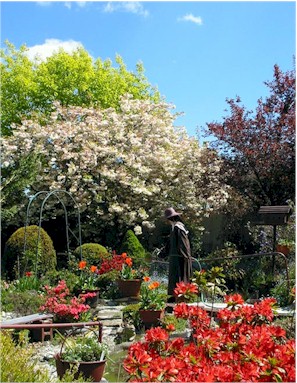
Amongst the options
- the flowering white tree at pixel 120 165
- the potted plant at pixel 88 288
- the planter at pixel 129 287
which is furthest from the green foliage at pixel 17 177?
the planter at pixel 129 287

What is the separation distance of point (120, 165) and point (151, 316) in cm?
794

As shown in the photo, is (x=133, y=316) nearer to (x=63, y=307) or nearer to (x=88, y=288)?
(x=63, y=307)

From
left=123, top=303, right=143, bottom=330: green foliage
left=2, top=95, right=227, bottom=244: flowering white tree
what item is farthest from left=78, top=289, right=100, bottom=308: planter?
left=2, top=95, right=227, bottom=244: flowering white tree

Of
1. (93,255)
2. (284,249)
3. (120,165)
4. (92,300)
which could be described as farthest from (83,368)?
(120,165)

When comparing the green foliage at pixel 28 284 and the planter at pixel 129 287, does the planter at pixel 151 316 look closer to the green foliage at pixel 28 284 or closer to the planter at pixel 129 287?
the planter at pixel 129 287

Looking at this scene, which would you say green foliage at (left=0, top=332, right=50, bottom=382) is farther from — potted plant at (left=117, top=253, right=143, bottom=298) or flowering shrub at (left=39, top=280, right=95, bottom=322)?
potted plant at (left=117, top=253, right=143, bottom=298)

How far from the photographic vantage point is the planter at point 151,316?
8039 mm

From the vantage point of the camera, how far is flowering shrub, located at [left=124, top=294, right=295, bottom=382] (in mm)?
2910

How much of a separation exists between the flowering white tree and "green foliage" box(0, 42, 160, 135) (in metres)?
7.10

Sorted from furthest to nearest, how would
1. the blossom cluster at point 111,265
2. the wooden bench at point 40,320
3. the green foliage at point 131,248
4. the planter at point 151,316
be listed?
1. the green foliage at point 131,248
2. the blossom cluster at point 111,265
3. the planter at point 151,316
4. the wooden bench at point 40,320

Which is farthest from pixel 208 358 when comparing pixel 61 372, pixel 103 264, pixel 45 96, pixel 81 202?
pixel 45 96

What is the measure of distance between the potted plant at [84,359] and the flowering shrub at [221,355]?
1461 mm

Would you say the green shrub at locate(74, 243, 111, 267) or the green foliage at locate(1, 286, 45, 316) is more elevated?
the green shrub at locate(74, 243, 111, 267)

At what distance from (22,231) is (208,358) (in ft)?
30.0
